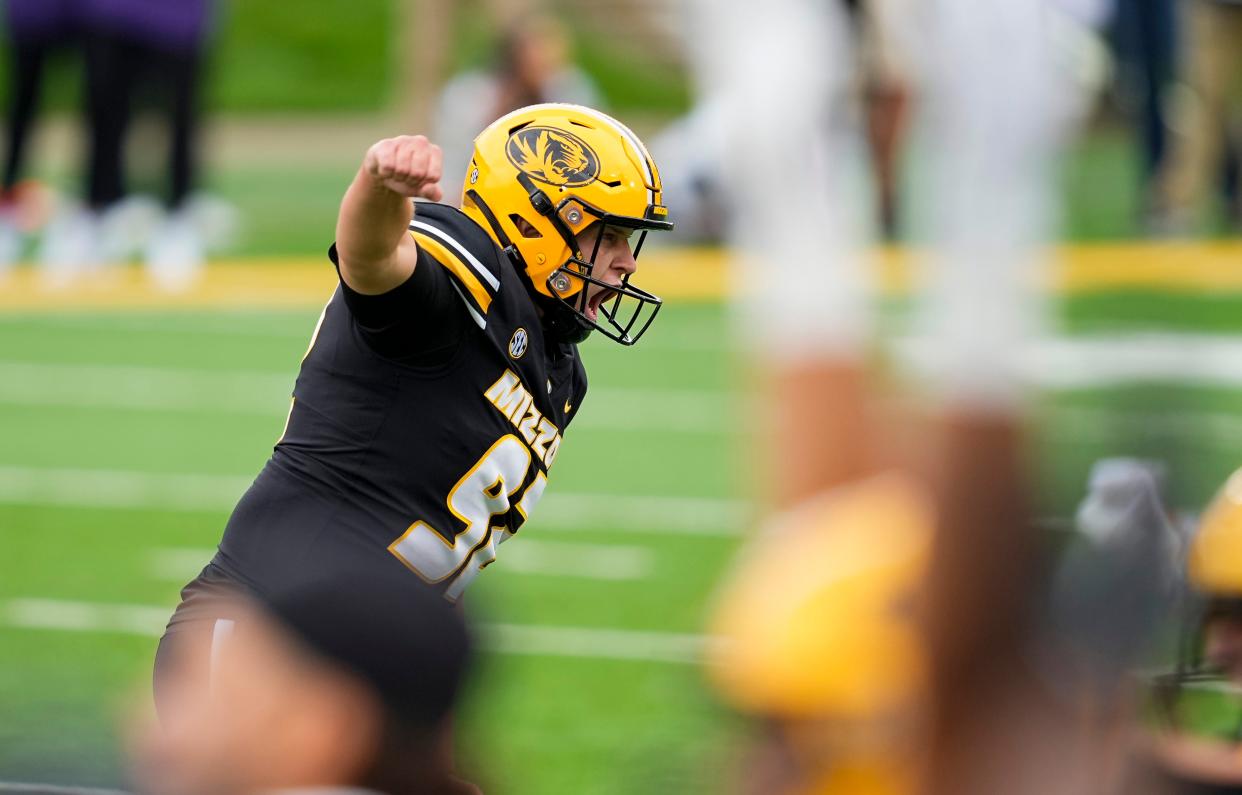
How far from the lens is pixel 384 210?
3104 millimetres

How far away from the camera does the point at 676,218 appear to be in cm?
1512

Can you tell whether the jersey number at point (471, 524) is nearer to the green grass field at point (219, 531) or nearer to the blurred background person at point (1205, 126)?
the green grass field at point (219, 531)

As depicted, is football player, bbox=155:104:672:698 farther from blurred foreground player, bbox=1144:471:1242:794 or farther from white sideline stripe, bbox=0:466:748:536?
white sideline stripe, bbox=0:466:748:536

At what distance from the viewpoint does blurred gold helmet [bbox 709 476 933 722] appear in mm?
2086

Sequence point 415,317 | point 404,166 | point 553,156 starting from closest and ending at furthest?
point 404,166, point 415,317, point 553,156

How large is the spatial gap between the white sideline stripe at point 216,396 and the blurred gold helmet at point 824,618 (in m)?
7.64

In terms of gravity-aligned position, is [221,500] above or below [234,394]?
below

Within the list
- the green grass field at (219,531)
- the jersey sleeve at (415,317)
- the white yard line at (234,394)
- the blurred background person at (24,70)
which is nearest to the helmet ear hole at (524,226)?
the jersey sleeve at (415,317)

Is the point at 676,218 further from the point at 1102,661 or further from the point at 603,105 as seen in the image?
the point at 1102,661

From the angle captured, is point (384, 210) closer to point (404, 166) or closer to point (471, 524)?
point (404, 166)

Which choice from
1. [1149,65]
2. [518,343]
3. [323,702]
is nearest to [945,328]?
[323,702]

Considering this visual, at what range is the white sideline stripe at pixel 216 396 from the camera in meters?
10.4

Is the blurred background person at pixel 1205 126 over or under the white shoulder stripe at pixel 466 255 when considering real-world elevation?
over

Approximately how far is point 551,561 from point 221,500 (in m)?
1.70
